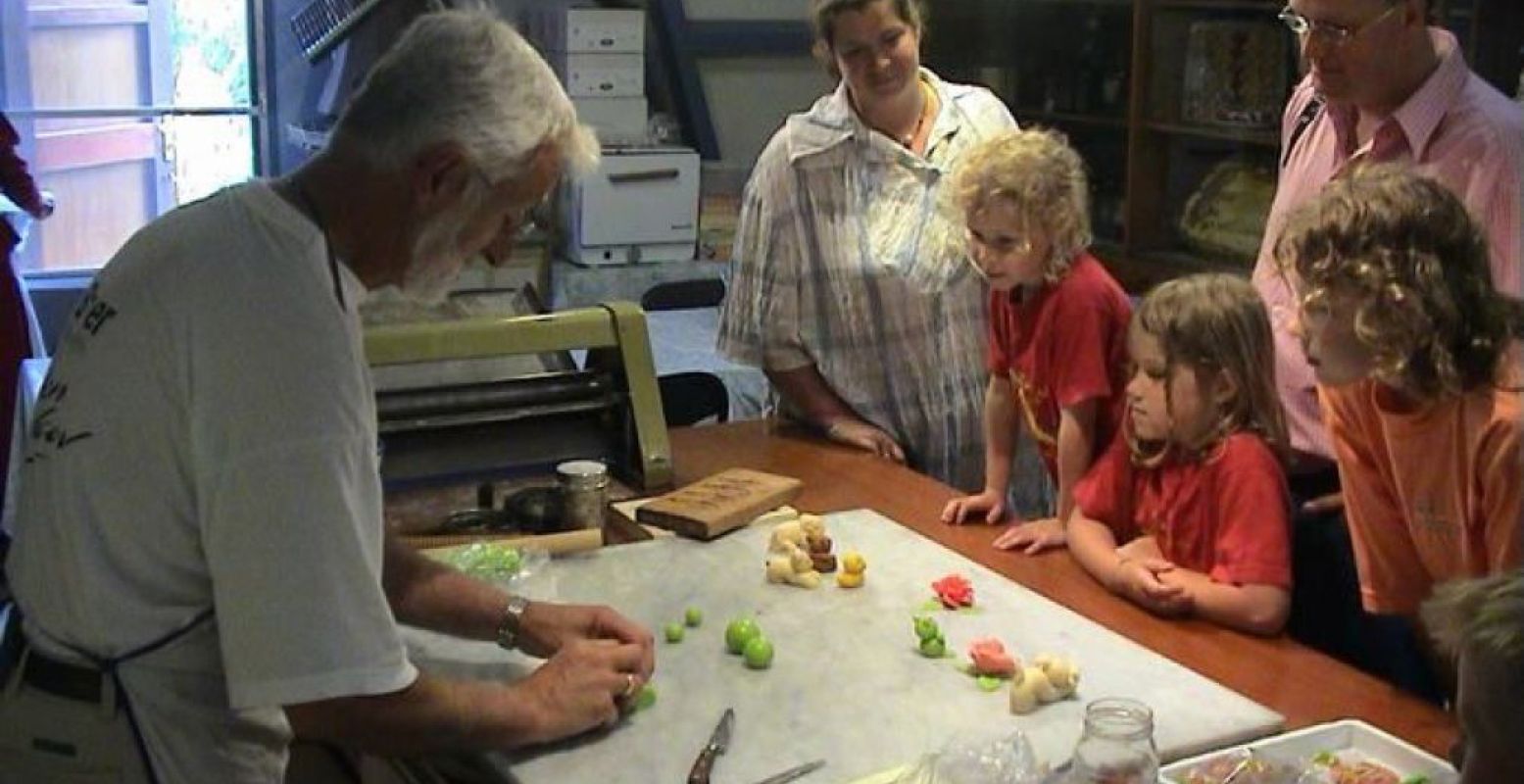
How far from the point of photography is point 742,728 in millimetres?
1670

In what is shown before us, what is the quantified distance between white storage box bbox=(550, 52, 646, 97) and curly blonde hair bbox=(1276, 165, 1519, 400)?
3453mm

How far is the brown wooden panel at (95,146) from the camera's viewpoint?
19.3ft

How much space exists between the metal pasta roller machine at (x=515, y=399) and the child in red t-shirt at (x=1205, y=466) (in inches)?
28.4

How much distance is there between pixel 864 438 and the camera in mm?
2738

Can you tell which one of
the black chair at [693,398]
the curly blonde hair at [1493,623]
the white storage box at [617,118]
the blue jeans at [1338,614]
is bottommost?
the black chair at [693,398]

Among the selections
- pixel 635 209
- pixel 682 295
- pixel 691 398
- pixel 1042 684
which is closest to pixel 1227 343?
pixel 1042 684

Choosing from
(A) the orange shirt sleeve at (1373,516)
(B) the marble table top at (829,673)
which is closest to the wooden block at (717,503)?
(B) the marble table top at (829,673)

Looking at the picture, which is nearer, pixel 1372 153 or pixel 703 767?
pixel 703 767

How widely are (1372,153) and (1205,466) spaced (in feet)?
1.73

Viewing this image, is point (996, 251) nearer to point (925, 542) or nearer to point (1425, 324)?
point (925, 542)

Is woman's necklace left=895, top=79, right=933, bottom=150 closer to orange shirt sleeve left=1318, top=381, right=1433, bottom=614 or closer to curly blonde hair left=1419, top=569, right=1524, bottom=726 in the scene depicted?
orange shirt sleeve left=1318, top=381, right=1433, bottom=614

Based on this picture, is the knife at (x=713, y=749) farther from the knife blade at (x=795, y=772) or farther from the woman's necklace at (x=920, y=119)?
the woman's necklace at (x=920, y=119)

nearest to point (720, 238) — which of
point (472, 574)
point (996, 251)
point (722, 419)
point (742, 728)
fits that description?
point (722, 419)

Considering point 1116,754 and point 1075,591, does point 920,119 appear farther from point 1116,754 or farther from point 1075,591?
point 1116,754
